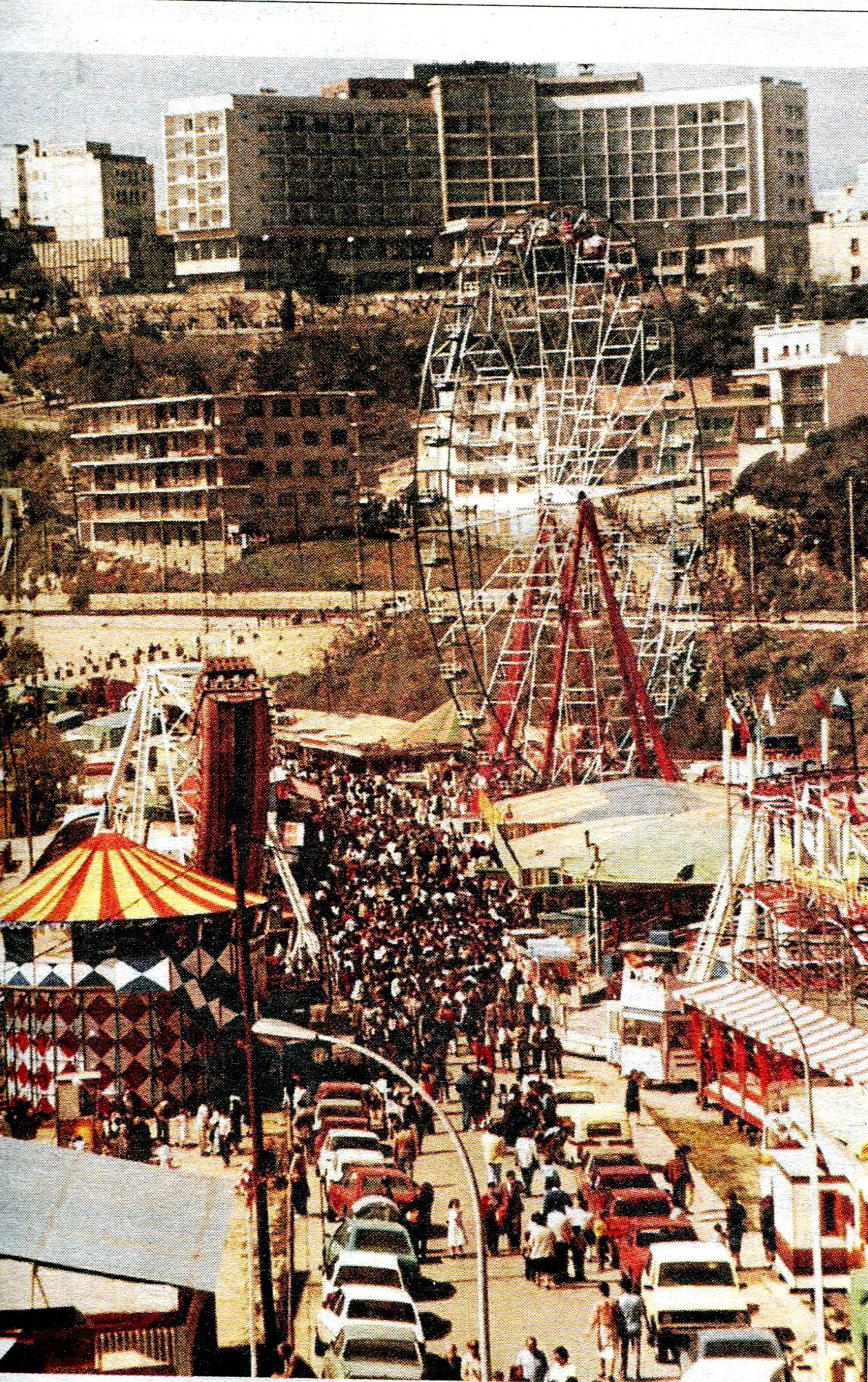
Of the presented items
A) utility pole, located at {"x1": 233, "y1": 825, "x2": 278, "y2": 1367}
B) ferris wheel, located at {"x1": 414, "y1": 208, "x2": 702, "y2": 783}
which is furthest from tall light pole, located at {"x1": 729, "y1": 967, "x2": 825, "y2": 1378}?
utility pole, located at {"x1": 233, "y1": 825, "x2": 278, "y2": 1367}

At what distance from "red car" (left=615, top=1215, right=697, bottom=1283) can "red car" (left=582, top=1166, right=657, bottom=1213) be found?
6.4 inches

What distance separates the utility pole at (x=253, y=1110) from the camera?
8117mm

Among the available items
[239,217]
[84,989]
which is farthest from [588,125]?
[84,989]

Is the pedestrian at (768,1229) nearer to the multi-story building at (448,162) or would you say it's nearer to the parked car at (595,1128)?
the parked car at (595,1128)

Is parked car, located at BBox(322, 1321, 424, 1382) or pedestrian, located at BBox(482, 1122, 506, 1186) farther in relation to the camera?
pedestrian, located at BBox(482, 1122, 506, 1186)

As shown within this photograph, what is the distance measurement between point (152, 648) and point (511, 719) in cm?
131

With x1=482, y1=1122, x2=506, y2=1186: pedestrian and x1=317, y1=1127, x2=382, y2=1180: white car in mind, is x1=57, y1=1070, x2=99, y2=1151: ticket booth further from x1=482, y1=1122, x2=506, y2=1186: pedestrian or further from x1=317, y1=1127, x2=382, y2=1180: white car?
x1=482, y1=1122, x2=506, y2=1186: pedestrian

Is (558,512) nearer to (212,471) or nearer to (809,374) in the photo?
(809,374)

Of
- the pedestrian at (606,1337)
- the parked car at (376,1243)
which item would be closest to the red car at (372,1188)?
the parked car at (376,1243)

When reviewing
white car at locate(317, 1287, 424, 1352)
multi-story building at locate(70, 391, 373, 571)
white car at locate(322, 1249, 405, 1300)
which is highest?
multi-story building at locate(70, 391, 373, 571)

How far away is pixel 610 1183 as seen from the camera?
8.53 meters

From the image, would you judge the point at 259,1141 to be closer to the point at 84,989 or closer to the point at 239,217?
the point at 84,989

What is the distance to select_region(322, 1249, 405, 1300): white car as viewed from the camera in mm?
8148

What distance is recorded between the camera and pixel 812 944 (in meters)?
9.09
